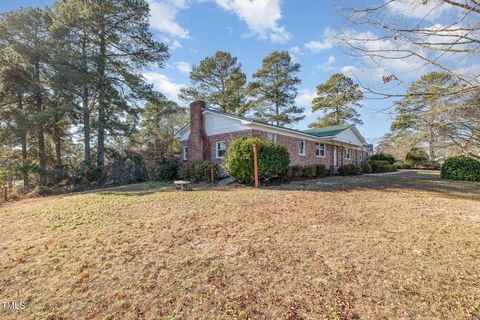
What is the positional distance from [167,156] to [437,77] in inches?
646

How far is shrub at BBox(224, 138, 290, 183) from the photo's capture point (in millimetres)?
11523

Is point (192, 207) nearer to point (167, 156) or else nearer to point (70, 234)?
point (70, 234)

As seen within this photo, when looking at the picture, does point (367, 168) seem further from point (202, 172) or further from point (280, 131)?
point (202, 172)

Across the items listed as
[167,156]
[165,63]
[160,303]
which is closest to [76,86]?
[165,63]

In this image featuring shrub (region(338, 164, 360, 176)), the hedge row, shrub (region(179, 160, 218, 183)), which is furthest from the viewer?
the hedge row

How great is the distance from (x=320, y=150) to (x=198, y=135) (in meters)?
10.7

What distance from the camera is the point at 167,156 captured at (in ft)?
58.1

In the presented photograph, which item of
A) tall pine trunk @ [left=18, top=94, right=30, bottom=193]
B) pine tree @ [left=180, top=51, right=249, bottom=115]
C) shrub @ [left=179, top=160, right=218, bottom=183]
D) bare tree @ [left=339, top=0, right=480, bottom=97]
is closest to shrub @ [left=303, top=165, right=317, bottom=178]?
shrub @ [left=179, top=160, right=218, bottom=183]

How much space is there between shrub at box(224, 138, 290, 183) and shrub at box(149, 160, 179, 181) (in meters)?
5.60

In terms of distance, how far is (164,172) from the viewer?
15.9 meters

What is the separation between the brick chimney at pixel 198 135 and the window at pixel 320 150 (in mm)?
9441

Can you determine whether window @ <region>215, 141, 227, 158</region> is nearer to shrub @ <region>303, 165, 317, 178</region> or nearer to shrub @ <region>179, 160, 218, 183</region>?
shrub @ <region>179, 160, 218, 183</region>

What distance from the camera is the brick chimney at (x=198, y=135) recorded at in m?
16.6

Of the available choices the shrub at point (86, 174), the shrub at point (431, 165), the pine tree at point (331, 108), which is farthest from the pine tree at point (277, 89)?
the shrub at point (86, 174)
